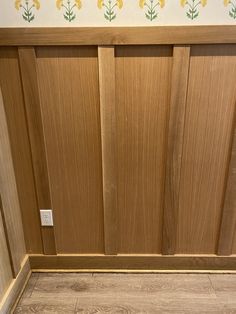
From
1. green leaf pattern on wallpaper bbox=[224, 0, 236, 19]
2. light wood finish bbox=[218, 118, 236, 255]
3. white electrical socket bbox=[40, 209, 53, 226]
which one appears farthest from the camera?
white electrical socket bbox=[40, 209, 53, 226]

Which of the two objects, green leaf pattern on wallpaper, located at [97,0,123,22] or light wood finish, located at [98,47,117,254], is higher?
green leaf pattern on wallpaper, located at [97,0,123,22]

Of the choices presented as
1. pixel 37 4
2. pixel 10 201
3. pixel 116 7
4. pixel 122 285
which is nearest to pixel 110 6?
pixel 116 7

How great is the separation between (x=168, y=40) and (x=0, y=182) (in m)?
1.06

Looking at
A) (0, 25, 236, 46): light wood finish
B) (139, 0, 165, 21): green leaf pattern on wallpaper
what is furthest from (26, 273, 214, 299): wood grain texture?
(139, 0, 165, 21): green leaf pattern on wallpaper

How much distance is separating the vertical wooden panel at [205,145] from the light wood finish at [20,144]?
847mm

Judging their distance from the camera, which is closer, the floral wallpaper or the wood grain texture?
the floral wallpaper

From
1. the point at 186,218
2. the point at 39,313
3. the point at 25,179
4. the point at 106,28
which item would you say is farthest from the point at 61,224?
the point at 106,28

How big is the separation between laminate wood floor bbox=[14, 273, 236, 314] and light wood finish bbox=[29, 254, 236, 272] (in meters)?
0.05

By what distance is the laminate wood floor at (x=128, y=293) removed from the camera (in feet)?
4.33

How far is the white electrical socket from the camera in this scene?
4.69 ft

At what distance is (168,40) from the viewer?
3.64 feet

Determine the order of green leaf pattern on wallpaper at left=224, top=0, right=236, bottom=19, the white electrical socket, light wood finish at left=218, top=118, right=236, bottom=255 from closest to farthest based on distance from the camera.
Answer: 1. green leaf pattern on wallpaper at left=224, top=0, right=236, bottom=19
2. light wood finish at left=218, top=118, right=236, bottom=255
3. the white electrical socket

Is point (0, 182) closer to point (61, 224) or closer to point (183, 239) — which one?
point (61, 224)

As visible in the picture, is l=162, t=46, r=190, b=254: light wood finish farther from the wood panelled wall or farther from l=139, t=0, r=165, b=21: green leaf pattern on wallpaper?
l=139, t=0, r=165, b=21: green leaf pattern on wallpaper
